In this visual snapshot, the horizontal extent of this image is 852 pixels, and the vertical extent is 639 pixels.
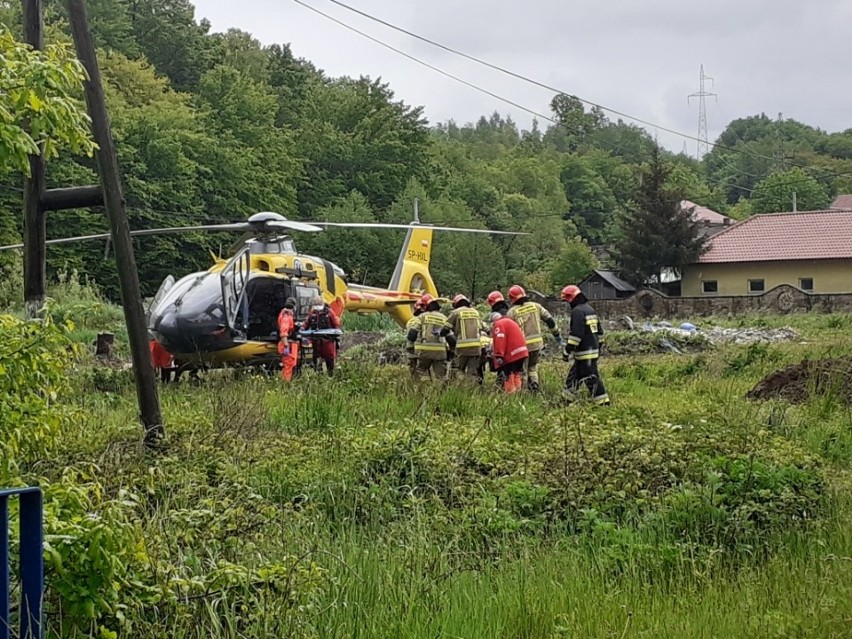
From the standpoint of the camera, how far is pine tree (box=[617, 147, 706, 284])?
52.9 m

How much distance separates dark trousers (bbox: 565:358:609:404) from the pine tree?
4063 centimetres

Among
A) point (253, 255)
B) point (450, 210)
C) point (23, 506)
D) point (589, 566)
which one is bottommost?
point (589, 566)

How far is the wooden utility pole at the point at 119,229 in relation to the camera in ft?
27.0

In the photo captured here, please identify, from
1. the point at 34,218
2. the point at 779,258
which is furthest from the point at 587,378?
the point at 779,258

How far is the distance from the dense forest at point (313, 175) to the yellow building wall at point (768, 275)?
9.79 ft

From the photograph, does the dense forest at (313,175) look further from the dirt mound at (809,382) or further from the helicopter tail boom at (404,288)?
the dirt mound at (809,382)

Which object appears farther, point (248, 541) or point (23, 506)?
point (248, 541)

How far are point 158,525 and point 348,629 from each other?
1.42 m

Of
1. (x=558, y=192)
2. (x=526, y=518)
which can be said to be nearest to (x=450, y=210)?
(x=558, y=192)

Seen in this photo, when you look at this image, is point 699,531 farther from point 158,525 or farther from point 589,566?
point 158,525

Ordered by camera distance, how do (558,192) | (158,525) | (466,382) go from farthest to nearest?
(558,192) → (466,382) → (158,525)

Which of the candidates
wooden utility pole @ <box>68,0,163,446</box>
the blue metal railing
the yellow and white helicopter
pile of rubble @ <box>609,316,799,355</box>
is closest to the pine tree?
pile of rubble @ <box>609,316,799,355</box>

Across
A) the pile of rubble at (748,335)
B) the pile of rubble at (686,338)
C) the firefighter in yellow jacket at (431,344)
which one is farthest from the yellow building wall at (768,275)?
the firefighter in yellow jacket at (431,344)

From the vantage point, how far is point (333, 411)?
1072 cm
